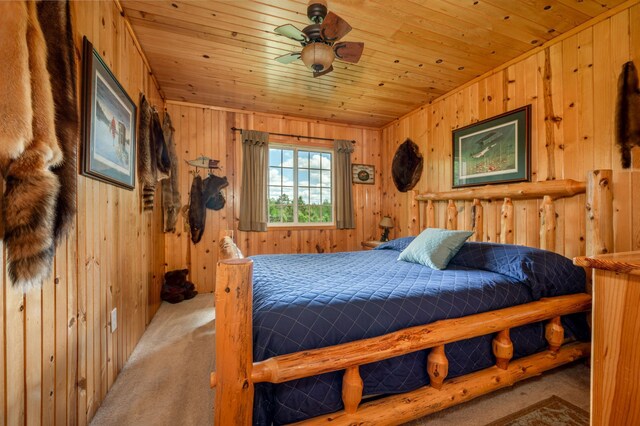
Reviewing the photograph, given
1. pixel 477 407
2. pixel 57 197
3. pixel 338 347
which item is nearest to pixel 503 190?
pixel 477 407

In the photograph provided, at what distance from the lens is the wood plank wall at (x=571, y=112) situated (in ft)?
5.76

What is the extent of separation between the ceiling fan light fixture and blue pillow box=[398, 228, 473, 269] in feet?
5.13

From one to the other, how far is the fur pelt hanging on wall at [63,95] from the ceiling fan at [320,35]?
3.63 feet

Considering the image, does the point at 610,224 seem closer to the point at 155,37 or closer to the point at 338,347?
the point at 338,347

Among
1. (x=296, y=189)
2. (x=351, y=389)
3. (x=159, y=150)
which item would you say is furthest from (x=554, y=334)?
(x=159, y=150)

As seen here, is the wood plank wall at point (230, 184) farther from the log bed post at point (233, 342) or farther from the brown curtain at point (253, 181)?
the log bed post at point (233, 342)

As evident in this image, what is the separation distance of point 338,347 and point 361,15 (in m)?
2.16

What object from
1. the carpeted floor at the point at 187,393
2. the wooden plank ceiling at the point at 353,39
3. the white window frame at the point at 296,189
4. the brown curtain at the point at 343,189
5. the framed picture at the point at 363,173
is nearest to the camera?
the carpeted floor at the point at 187,393

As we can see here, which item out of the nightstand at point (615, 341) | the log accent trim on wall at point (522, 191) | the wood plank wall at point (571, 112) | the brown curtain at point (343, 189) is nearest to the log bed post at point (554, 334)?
the wood plank wall at point (571, 112)

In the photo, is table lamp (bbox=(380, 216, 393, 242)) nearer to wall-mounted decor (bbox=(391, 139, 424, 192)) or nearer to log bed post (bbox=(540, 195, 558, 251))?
wall-mounted decor (bbox=(391, 139, 424, 192))

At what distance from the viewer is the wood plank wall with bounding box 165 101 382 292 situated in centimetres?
344

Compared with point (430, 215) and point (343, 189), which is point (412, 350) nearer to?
point (430, 215)

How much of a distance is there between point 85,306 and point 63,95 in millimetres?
1005

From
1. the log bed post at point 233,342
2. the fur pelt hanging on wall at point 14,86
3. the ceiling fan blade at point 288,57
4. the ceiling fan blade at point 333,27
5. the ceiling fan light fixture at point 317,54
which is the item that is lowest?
the log bed post at point 233,342
